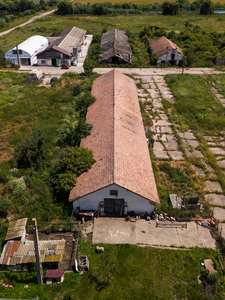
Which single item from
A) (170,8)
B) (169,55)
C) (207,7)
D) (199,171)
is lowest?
(199,171)

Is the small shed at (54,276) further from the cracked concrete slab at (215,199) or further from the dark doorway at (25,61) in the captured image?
the dark doorway at (25,61)

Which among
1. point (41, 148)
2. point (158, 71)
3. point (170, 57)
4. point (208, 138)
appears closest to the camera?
point (41, 148)

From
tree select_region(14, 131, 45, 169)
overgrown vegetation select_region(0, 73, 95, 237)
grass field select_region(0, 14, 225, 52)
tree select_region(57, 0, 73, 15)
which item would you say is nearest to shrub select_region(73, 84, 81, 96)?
overgrown vegetation select_region(0, 73, 95, 237)

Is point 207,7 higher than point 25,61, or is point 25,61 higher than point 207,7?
point 207,7

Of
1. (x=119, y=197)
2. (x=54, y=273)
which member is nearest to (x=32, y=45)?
(x=119, y=197)

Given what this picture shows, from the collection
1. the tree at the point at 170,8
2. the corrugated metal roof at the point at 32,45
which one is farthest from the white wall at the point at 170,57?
the tree at the point at 170,8

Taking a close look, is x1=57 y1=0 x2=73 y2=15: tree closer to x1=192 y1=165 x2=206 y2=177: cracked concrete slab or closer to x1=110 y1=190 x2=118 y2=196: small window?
x1=192 y1=165 x2=206 y2=177: cracked concrete slab

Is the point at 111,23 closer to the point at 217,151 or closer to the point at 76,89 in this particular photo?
the point at 76,89
